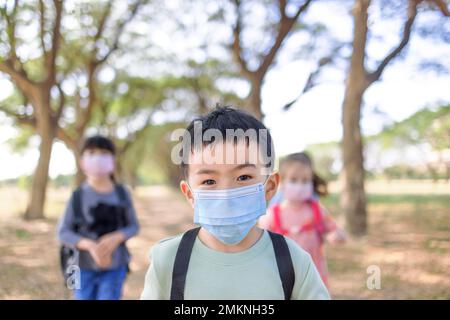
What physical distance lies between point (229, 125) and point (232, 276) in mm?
526

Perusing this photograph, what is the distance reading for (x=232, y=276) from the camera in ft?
4.64

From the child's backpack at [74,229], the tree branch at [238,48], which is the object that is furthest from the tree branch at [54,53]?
the child's backpack at [74,229]

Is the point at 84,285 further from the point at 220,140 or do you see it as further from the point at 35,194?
the point at 35,194

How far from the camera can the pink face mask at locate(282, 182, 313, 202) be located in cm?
327

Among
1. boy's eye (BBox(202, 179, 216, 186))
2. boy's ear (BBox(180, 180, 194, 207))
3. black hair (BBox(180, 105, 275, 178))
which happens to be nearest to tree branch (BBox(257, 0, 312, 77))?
black hair (BBox(180, 105, 275, 178))

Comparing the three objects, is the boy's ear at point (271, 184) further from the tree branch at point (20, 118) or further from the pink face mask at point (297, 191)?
the tree branch at point (20, 118)

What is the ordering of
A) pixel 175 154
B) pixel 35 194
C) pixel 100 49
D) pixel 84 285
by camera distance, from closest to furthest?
pixel 175 154 → pixel 84 285 → pixel 35 194 → pixel 100 49

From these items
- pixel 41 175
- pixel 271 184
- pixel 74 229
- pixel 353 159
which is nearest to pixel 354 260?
pixel 353 159

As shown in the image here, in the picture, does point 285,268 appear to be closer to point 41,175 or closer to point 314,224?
point 314,224
